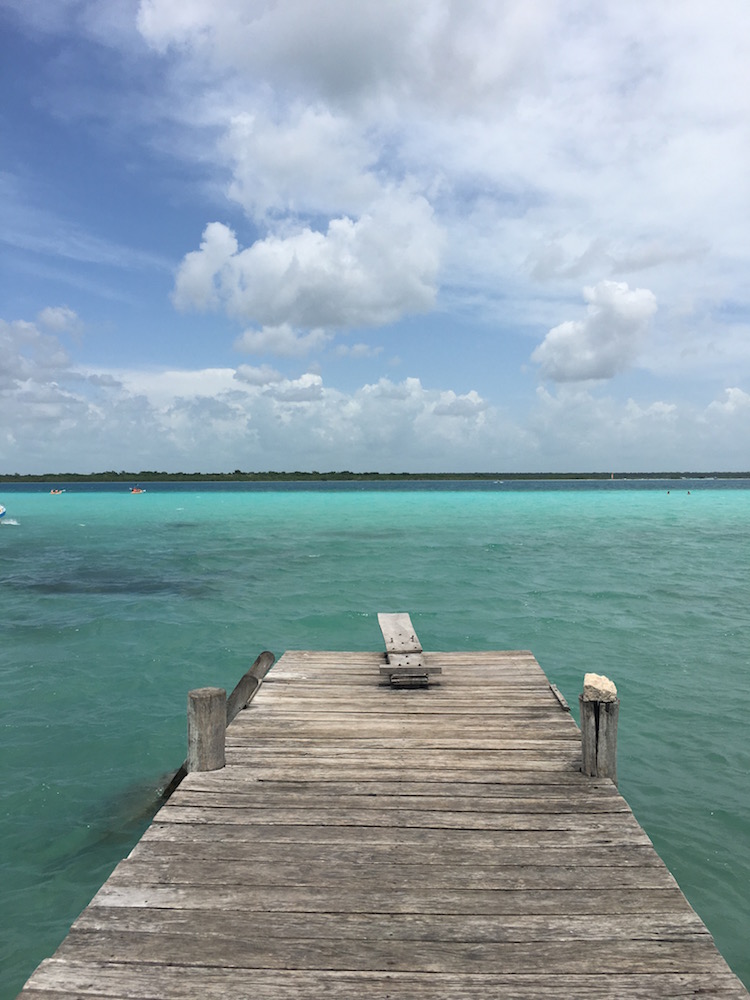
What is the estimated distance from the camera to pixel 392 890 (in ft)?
14.3

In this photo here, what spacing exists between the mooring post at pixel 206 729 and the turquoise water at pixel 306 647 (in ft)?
6.78

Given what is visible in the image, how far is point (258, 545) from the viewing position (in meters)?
38.5

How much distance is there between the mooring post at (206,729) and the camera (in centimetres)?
607

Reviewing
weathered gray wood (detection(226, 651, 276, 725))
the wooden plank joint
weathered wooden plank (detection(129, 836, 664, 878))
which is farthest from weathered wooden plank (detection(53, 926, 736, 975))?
the wooden plank joint

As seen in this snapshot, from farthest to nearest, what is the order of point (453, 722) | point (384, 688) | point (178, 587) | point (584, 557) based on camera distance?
point (584, 557) → point (178, 587) → point (384, 688) → point (453, 722)

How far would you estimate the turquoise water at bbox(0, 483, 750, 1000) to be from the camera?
7.45m

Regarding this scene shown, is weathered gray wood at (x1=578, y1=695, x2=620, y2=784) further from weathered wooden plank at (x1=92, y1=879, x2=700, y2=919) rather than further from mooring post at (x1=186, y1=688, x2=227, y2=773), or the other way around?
mooring post at (x1=186, y1=688, x2=227, y2=773)

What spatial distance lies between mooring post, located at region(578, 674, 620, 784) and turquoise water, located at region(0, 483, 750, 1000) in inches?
77.1

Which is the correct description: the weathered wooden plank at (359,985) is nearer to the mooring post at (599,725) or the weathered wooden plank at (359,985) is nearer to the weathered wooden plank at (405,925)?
the weathered wooden plank at (405,925)

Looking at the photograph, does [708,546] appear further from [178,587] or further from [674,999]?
[674,999]

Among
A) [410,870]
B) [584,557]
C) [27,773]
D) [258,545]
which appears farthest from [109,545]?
[410,870]

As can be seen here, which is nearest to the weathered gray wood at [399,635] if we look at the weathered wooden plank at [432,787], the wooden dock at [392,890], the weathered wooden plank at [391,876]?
the wooden dock at [392,890]

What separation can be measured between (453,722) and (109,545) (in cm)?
3456

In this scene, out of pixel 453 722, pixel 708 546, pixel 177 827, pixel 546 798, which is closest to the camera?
pixel 177 827
